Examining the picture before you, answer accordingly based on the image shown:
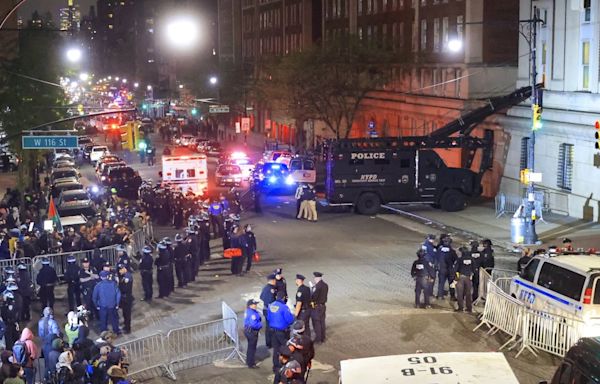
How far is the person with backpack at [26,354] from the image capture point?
14.4 m

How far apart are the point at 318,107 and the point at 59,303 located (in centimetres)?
3724

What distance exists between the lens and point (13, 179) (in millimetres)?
55656

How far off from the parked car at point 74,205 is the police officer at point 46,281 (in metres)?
12.1

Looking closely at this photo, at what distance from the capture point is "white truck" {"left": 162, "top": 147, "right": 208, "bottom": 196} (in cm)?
4166

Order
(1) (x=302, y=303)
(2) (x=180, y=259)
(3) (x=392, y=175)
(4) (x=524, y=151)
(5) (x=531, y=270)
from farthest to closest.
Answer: (4) (x=524, y=151)
(3) (x=392, y=175)
(2) (x=180, y=259)
(5) (x=531, y=270)
(1) (x=302, y=303)

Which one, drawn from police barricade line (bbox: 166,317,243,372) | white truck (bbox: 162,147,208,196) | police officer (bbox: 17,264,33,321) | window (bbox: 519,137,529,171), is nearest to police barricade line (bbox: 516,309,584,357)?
police barricade line (bbox: 166,317,243,372)

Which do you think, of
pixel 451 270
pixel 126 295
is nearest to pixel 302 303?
pixel 126 295

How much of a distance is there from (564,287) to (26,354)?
985 cm

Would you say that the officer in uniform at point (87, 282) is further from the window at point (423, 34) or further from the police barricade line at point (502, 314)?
the window at point (423, 34)

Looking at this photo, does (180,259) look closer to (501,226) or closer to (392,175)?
(501,226)

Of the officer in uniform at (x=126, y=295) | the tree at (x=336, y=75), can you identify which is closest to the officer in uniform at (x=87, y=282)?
the officer in uniform at (x=126, y=295)

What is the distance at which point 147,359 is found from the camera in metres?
16.0

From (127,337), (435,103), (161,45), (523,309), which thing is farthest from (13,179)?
(161,45)

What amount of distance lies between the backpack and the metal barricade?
5.55 feet
